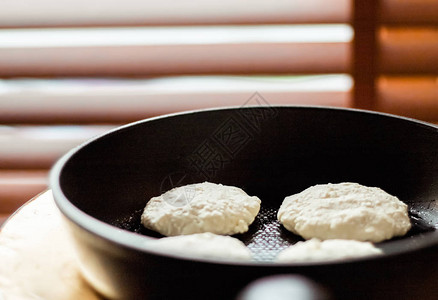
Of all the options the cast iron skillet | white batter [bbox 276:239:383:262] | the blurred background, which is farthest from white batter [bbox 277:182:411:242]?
the blurred background

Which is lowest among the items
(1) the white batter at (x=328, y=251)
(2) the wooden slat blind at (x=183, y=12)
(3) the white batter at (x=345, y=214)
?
(3) the white batter at (x=345, y=214)

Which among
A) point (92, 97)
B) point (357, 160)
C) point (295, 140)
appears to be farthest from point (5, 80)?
point (357, 160)

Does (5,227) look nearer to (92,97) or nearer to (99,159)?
(99,159)

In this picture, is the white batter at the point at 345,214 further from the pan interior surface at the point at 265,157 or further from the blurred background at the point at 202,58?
the blurred background at the point at 202,58

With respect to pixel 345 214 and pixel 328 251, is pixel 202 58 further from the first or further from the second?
pixel 328 251

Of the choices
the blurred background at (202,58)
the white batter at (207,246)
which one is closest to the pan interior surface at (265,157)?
the white batter at (207,246)

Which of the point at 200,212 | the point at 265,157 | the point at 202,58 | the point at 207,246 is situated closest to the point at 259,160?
the point at 265,157
